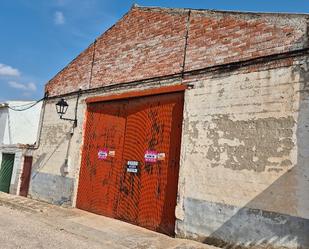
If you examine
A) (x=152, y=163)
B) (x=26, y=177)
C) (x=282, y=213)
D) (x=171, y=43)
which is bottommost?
(x=26, y=177)

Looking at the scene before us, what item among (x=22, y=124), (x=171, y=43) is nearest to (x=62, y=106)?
(x=171, y=43)

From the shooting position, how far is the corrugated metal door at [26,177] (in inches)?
553

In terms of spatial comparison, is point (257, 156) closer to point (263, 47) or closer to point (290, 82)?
point (290, 82)

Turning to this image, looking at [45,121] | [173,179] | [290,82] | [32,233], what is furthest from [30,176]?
[290,82]

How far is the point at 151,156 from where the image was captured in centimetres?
921

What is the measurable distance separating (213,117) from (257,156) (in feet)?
4.67

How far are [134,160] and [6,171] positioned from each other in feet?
28.2

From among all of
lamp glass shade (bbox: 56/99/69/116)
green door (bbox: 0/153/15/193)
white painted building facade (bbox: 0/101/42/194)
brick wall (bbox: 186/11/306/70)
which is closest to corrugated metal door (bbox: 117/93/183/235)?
brick wall (bbox: 186/11/306/70)

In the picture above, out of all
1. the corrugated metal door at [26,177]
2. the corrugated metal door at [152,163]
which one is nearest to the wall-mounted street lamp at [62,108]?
the corrugated metal door at [152,163]

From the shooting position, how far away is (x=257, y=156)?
695 centimetres

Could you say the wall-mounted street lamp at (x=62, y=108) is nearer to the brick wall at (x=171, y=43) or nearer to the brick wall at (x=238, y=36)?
the brick wall at (x=171, y=43)

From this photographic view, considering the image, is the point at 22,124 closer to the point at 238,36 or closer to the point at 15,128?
the point at 15,128

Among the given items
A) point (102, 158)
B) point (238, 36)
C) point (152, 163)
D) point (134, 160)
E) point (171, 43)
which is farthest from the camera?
point (102, 158)

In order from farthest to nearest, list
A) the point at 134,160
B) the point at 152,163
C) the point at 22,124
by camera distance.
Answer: the point at 22,124, the point at 134,160, the point at 152,163
